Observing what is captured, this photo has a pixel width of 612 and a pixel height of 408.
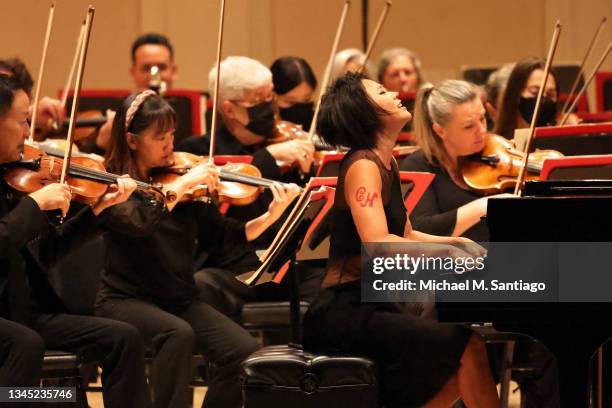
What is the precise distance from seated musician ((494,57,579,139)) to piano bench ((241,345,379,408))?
5.31ft

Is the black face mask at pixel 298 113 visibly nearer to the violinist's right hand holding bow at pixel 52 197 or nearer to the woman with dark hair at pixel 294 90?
the woman with dark hair at pixel 294 90

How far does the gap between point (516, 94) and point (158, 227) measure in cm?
152

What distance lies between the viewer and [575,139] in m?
3.45

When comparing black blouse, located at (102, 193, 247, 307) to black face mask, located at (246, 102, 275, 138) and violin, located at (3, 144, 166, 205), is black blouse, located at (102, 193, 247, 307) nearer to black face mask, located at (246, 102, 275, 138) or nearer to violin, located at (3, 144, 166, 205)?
violin, located at (3, 144, 166, 205)

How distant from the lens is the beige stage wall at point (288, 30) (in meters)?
5.77

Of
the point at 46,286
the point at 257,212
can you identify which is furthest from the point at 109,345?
the point at 257,212

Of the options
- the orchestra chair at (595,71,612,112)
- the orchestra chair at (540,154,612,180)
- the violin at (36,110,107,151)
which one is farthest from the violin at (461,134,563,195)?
the orchestra chair at (595,71,612,112)

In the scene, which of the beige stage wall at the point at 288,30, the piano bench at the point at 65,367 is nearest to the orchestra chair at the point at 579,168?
the piano bench at the point at 65,367

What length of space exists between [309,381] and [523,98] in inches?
70.4

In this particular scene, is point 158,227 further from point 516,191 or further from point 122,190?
point 516,191

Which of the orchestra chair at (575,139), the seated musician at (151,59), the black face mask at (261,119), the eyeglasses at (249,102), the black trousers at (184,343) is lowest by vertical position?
the black trousers at (184,343)

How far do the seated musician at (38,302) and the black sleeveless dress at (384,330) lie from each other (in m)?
0.53

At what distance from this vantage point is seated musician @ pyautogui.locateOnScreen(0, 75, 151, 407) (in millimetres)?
2668

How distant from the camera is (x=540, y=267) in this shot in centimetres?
231
